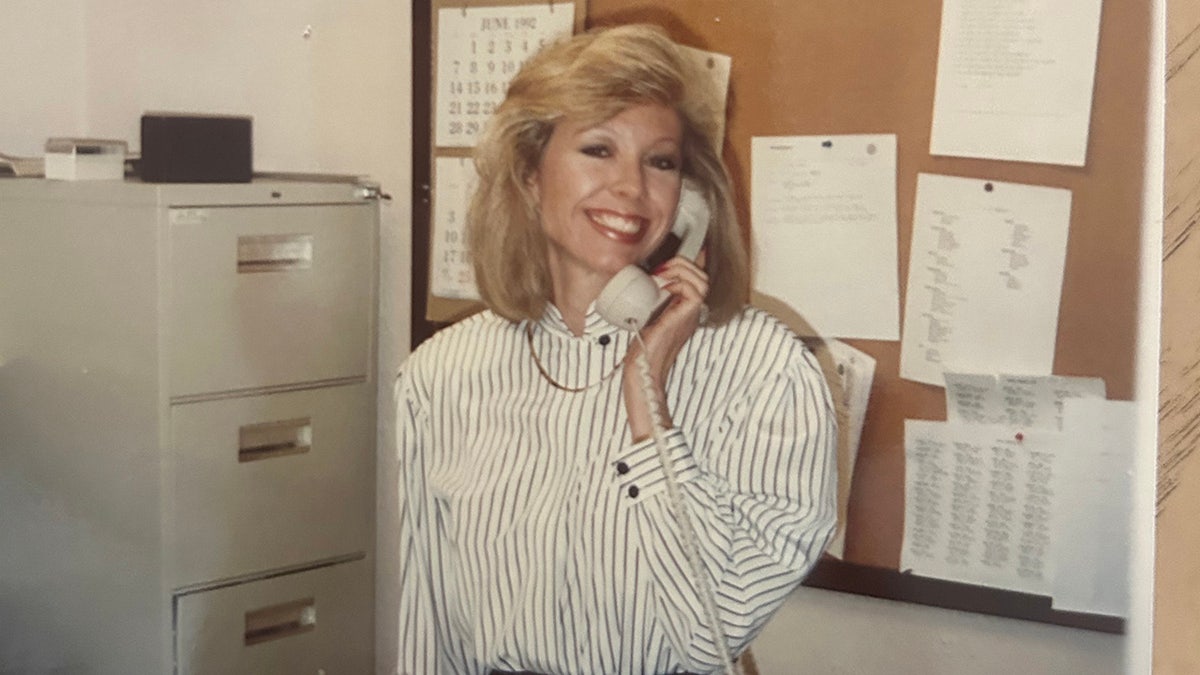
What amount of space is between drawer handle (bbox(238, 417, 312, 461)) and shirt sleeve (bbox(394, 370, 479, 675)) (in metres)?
0.24

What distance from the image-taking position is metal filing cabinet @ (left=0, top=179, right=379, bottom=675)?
1.34m

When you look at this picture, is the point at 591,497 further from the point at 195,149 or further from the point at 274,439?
the point at 195,149

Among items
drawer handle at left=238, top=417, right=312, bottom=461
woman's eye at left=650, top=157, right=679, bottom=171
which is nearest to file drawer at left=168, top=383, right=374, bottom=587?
drawer handle at left=238, top=417, right=312, bottom=461

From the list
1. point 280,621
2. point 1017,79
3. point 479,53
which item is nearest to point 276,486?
point 280,621

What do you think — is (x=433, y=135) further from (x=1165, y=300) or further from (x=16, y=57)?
(x=1165, y=300)

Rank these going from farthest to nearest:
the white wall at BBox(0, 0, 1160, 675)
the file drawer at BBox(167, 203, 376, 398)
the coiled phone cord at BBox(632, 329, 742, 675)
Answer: the file drawer at BBox(167, 203, 376, 398)
the white wall at BBox(0, 0, 1160, 675)
the coiled phone cord at BBox(632, 329, 742, 675)

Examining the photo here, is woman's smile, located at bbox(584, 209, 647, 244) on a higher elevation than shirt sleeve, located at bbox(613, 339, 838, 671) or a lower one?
higher

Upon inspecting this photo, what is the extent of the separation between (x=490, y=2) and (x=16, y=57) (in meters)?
0.62

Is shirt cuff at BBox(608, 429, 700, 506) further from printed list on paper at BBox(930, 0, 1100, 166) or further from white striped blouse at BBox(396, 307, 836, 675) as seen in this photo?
printed list on paper at BBox(930, 0, 1100, 166)

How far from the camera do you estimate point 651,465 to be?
101 cm

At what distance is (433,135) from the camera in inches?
50.8

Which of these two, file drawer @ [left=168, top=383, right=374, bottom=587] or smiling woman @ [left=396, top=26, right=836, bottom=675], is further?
file drawer @ [left=168, top=383, right=374, bottom=587]

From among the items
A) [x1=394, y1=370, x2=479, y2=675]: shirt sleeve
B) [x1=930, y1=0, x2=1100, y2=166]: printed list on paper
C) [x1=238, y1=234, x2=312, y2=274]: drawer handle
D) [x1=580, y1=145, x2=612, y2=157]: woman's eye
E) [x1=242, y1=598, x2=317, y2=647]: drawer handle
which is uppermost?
[x1=930, y1=0, x2=1100, y2=166]: printed list on paper

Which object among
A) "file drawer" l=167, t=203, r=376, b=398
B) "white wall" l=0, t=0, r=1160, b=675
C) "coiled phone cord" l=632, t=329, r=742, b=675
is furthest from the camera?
"file drawer" l=167, t=203, r=376, b=398
